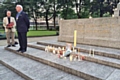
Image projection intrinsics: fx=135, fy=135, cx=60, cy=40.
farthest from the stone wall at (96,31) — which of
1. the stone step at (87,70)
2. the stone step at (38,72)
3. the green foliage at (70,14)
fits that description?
the green foliage at (70,14)

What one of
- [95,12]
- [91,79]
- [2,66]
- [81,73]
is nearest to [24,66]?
[2,66]

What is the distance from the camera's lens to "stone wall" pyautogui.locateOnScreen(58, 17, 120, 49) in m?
4.60

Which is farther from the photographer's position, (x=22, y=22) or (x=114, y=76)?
(x=22, y=22)

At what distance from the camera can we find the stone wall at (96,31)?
4598 mm

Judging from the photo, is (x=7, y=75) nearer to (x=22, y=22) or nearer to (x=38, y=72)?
(x=38, y=72)

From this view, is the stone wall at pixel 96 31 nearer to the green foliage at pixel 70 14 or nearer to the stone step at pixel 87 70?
the stone step at pixel 87 70

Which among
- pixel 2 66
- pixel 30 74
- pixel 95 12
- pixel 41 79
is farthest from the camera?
pixel 95 12

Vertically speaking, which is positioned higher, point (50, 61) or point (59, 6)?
point (59, 6)

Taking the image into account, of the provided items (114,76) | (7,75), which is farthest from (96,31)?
(7,75)

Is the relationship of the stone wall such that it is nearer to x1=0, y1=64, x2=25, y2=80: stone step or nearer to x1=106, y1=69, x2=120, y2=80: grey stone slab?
x1=106, y1=69, x2=120, y2=80: grey stone slab

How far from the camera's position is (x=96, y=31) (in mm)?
5152

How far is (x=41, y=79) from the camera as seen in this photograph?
278cm

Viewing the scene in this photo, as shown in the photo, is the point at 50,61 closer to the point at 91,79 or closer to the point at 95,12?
the point at 91,79

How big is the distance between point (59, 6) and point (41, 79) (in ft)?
74.5
